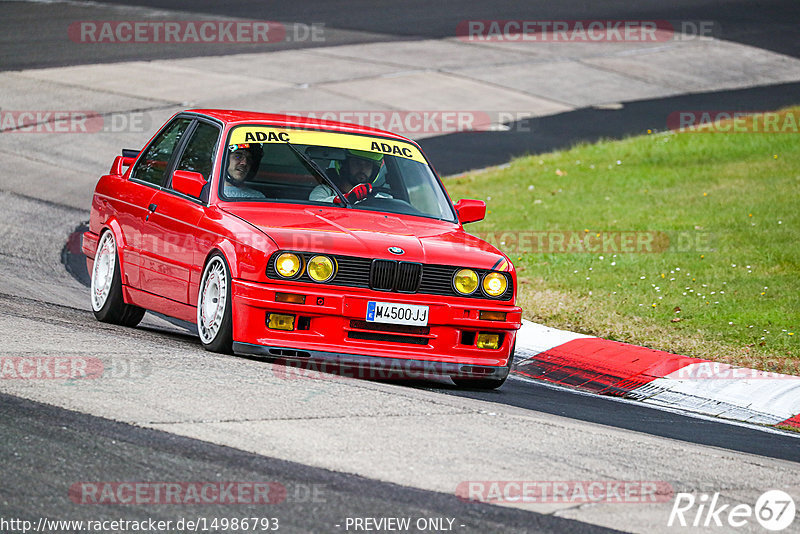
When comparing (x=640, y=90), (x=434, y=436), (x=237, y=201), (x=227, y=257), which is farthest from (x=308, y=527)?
(x=640, y=90)

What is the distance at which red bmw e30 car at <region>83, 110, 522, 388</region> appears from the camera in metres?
7.28

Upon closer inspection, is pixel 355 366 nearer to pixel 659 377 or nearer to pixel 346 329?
pixel 346 329

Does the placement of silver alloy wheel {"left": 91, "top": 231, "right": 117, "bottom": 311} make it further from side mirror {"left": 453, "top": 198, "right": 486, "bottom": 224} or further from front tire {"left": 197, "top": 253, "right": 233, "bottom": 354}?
side mirror {"left": 453, "top": 198, "right": 486, "bottom": 224}

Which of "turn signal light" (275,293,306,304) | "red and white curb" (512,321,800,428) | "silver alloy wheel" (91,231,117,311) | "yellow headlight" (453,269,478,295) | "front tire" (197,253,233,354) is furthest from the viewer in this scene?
"silver alloy wheel" (91,231,117,311)

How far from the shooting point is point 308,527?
4.72 meters

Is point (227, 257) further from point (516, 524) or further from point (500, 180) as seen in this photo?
point (500, 180)

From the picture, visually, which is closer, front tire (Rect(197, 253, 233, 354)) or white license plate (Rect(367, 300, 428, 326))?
white license plate (Rect(367, 300, 428, 326))

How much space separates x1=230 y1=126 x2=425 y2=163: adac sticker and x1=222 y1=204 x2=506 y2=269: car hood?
2.14 feet

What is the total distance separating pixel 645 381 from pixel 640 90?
59.9 feet

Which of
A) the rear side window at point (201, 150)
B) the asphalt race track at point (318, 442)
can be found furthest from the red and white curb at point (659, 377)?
the rear side window at point (201, 150)

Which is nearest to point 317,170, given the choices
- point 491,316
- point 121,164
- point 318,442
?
point 491,316

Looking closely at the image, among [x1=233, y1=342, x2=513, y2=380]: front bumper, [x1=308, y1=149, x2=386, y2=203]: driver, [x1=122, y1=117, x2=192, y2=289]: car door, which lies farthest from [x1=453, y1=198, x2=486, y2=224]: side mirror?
[x1=122, y1=117, x2=192, y2=289]: car door

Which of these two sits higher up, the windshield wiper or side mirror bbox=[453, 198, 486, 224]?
the windshield wiper

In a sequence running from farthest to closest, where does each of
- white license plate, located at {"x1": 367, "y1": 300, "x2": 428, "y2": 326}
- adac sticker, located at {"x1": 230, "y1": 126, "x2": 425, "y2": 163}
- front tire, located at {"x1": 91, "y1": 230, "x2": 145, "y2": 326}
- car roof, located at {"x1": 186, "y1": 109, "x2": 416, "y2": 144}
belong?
1. front tire, located at {"x1": 91, "y1": 230, "x2": 145, "y2": 326}
2. car roof, located at {"x1": 186, "y1": 109, "x2": 416, "y2": 144}
3. adac sticker, located at {"x1": 230, "y1": 126, "x2": 425, "y2": 163}
4. white license plate, located at {"x1": 367, "y1": 300, "x2": 428, "y2": 326}
